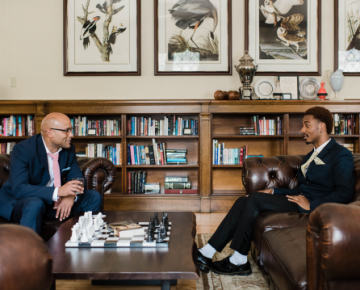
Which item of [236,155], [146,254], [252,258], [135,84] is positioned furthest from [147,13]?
[146,254]

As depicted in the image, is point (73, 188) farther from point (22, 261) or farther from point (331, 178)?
point (331, 178)

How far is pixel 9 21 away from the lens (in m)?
4.13

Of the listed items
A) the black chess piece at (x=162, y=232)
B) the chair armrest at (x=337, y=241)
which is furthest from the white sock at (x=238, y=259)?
the chair armrest at (x=337, y=241)

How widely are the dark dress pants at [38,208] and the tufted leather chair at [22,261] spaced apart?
4.50 feet

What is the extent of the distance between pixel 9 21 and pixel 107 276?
4.03 m

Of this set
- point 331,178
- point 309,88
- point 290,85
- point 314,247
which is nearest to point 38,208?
point 314,247

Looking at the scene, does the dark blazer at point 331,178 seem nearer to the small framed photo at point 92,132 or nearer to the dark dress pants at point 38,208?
the dark dress pants at point 38,208

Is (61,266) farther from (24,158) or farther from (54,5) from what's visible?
(54,5)

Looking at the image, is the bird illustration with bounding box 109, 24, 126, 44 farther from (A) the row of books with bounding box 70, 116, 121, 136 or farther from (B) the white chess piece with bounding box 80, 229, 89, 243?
(B) the white chess piece with bounding box 80, 229, 89, 243

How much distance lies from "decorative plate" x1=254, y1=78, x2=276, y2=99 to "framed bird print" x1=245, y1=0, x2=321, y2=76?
13 cm

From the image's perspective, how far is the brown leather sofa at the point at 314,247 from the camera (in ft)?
3.34

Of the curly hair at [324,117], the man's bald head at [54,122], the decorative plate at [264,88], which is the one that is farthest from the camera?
the decorative plate at [264,88]

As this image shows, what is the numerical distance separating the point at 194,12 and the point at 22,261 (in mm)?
3920

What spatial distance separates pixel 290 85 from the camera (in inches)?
161
